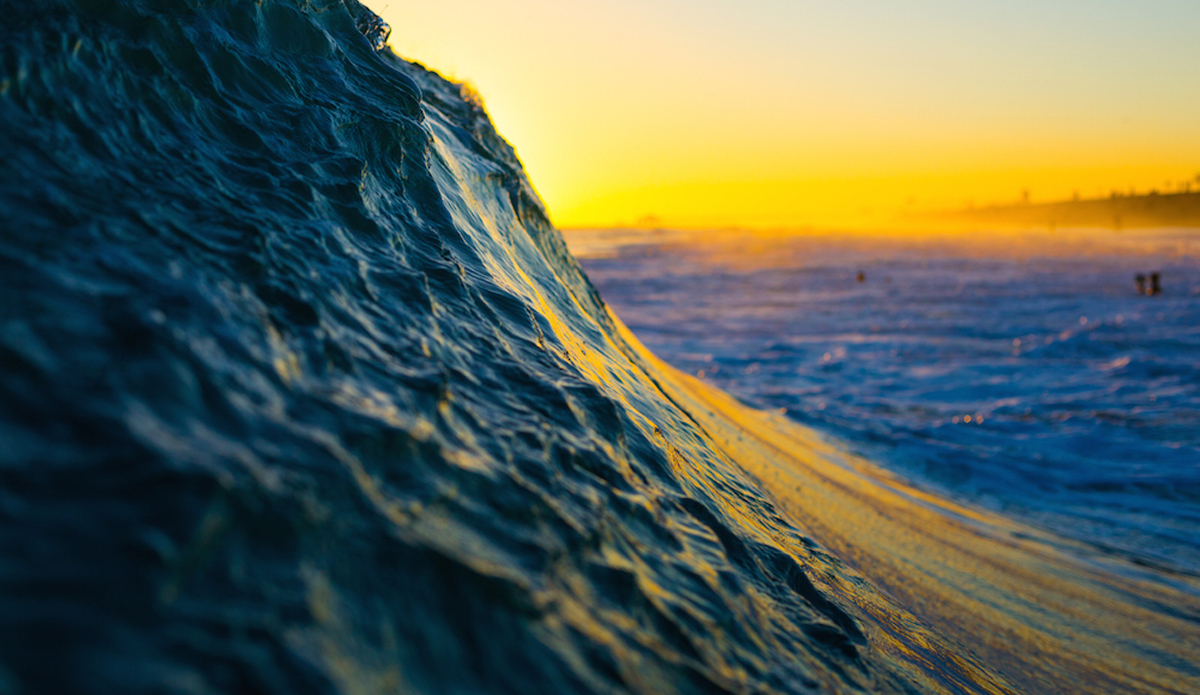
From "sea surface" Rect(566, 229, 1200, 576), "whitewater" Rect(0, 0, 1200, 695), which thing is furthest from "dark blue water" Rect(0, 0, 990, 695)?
"sea surface" Rect(566, 229, 1200, 576)

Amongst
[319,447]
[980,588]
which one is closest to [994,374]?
[980,588]

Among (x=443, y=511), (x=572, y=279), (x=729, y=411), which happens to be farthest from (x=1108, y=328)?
(x=443, y=511)

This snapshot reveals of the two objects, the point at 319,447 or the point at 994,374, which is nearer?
the point at 319,447

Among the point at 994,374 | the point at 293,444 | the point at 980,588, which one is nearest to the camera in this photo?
the point at 293,444

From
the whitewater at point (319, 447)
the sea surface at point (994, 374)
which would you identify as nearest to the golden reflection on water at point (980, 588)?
the whitewater at point (319, 447)

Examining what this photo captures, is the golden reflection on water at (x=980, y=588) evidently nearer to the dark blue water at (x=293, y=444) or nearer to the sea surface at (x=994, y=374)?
the dark blue water at (x=293, y=444)

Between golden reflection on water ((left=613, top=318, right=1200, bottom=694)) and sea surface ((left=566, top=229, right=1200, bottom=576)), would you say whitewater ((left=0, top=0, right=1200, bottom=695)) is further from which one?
sea surface ((left=566, top=229, right=1200, bottom=576))

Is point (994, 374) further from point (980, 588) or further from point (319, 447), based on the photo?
point (319, 447)
